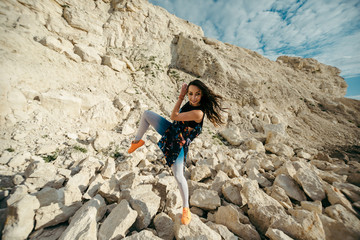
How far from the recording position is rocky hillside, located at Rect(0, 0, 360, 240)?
205 centimetres

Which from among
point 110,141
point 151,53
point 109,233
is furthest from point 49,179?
point 151,53

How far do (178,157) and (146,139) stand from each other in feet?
13.0

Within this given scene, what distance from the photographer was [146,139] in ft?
19.3

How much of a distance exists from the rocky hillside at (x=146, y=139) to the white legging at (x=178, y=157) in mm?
417

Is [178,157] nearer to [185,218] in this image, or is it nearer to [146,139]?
[185,218]

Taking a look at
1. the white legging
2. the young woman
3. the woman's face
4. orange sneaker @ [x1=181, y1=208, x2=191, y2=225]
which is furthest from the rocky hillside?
the woman's face

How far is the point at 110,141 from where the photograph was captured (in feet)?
16.6

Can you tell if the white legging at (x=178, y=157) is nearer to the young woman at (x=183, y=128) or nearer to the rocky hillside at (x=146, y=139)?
the young woman at (x=183, y=128)

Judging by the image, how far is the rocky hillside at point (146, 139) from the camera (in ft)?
6.74

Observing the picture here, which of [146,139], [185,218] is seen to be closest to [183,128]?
[185,218]

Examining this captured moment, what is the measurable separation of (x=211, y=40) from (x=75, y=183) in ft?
61.5

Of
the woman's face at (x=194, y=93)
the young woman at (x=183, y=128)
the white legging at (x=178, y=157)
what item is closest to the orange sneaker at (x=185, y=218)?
the young woman at (x=183, y=128)

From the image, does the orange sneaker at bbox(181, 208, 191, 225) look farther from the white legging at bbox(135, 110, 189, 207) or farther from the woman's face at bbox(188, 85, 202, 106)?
the woman's face at bbox(188, 85, 202, 106)

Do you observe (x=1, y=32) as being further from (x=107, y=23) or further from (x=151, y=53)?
(x=151, y=53)
